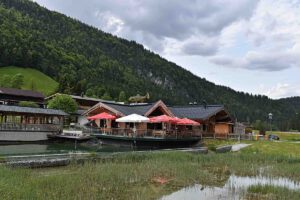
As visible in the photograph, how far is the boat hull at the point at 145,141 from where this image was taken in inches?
1378

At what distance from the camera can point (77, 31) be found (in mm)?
167750

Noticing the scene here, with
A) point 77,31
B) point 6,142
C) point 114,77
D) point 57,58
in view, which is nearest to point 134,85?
point 114,77

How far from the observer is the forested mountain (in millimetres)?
114856

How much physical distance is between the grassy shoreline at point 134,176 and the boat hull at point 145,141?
10.8 m

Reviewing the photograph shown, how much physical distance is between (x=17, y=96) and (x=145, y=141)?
45524 mm

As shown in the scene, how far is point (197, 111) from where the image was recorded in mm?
45750

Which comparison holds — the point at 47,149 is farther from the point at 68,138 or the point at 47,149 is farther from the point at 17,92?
the point at 17,92

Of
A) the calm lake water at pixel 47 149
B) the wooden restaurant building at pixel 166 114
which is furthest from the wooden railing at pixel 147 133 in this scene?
the calm lake water at pixel 47 149

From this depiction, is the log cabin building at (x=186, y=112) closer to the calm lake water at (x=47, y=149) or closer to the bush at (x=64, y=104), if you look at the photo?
the calm lake water at (x=47, y=149)

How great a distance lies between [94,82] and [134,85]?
21.4 m

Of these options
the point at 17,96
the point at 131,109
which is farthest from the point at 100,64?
the point at 131,109

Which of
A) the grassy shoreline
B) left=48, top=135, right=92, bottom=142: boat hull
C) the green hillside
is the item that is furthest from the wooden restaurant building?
the green hillside

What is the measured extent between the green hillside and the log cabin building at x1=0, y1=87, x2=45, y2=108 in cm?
2488

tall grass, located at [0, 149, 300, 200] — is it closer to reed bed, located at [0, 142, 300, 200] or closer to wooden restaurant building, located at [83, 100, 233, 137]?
reed bed, located at [0, 142, 300, 200]
